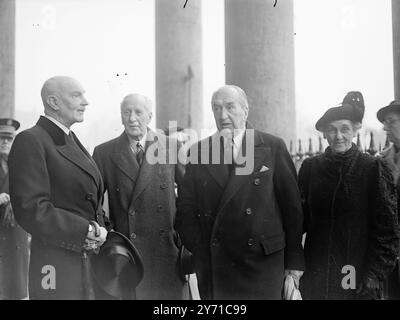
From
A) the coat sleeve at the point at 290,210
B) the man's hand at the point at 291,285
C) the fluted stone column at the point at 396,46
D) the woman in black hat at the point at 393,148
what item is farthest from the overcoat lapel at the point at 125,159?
the fluted stone column at the point at 396,46

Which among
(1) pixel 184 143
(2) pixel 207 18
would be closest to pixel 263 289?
(1) pixel 184 143

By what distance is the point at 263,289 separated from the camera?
404 centimetres

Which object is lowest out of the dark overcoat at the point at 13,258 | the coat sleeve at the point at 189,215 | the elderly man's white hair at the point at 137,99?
the dark overcoat at the point at 13,258

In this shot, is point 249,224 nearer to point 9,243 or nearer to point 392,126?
point 392,126

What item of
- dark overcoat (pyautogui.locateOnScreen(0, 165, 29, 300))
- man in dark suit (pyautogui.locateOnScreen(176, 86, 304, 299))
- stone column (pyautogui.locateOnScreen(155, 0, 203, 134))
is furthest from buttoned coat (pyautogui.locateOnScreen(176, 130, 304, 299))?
stone column (pyautogui.locateOnScreen(155, 0, 203, 134))

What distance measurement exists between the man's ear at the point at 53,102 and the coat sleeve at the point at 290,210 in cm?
157

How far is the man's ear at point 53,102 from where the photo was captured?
13.4ft

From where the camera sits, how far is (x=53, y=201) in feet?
13.0

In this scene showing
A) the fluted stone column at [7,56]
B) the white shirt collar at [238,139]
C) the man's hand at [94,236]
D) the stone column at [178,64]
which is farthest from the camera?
the stone column at [178,64]

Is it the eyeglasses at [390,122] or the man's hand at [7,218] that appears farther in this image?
the man's hand at [7,218]

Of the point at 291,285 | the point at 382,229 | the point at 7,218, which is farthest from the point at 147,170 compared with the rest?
the point at 382,229

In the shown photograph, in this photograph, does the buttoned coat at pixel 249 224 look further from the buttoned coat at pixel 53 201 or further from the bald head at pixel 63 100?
the bald head at pixel 63 100

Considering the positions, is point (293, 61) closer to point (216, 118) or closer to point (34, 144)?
point (216, 118)

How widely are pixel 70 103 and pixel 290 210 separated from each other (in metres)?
1.69
